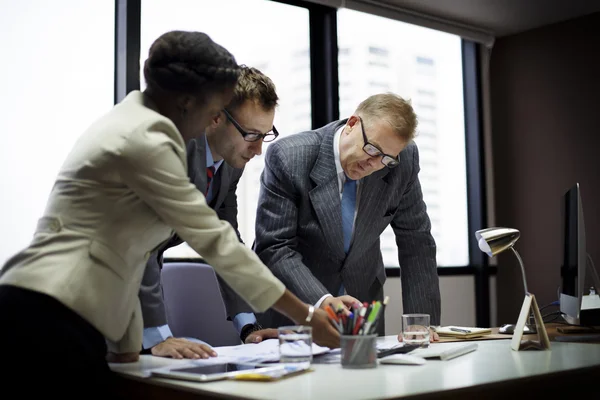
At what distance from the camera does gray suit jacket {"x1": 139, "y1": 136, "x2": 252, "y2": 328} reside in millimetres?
1796

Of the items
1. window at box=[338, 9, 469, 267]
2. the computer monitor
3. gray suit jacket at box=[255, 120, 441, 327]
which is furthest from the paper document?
window at box=[338, 9, 469, 267]

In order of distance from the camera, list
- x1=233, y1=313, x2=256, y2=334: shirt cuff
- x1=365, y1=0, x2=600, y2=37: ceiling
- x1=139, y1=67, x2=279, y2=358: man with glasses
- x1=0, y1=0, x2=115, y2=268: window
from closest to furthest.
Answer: x1=139, y1=67, x2=279, y2=358: man with glasses < x1=233, y1=313, x2=256, y2=334: shirt cuff < x1=0, y1=0, x2=115, y2=268: window < x1=365, y1=0, x2=600, y2=37: ceiling

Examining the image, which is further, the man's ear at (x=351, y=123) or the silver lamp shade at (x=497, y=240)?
the man's ear at (x=351, y=123)

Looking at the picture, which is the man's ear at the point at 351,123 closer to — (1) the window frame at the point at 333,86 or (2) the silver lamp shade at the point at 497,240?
(2) the silver lamp shade at the point at 497,240

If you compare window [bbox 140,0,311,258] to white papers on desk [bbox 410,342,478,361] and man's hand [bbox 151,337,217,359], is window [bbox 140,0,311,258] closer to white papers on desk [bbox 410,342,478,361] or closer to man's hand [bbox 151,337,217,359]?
man's hand [bbox 151,337,217,359]

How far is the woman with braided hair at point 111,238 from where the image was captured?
3.99 feet

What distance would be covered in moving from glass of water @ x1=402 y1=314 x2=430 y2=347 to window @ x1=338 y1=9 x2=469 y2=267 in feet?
8.64

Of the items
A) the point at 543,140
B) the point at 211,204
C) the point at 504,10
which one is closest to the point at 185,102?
the point at 211,204

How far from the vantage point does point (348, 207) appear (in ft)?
7.97

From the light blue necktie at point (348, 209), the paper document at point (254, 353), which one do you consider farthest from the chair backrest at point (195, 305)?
the paper document at point (254, 353)

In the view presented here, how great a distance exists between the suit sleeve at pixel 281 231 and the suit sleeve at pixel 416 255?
18.8 inches

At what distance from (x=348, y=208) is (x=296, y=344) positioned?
101 centimetres

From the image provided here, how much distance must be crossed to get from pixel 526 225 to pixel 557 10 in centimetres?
153

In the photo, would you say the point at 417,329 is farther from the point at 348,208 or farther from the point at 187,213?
the point at 187,213
